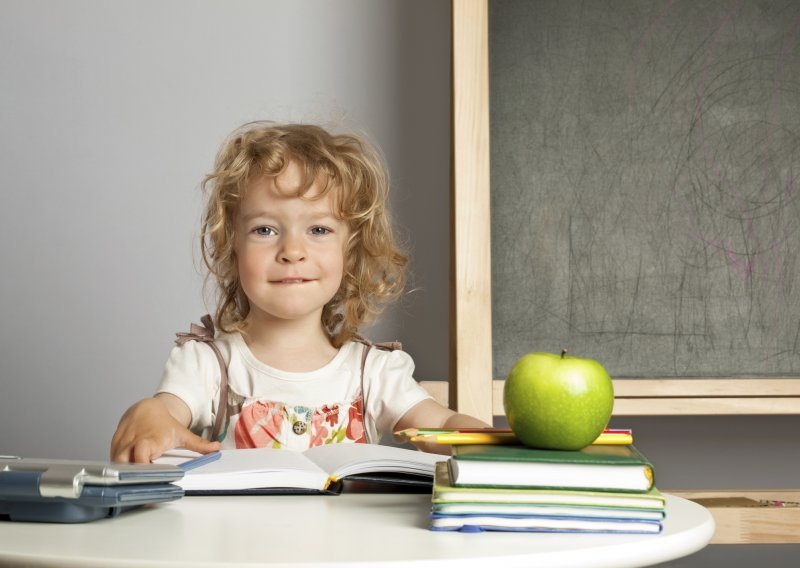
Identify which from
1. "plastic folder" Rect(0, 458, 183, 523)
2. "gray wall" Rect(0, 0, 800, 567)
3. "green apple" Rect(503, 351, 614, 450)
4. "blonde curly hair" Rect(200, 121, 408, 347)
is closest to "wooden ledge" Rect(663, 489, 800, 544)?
"gray wall" Rect(0, 0, 800, 567)

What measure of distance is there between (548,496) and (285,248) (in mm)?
725

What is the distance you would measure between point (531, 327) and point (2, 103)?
1178 mm

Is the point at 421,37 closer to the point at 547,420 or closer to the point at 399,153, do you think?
the point at 399,153

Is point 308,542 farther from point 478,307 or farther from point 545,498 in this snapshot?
point 478,307

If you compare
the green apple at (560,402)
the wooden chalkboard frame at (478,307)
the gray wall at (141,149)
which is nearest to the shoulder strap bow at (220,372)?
the wooden chalkboard frame at (478,307)

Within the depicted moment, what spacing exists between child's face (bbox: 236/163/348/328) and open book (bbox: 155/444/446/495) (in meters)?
0.44

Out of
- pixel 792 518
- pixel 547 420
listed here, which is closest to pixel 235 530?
pixel 547 420

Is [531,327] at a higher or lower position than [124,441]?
higher

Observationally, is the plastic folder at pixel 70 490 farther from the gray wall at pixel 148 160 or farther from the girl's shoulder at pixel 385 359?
the gray wall at pixel 148 160

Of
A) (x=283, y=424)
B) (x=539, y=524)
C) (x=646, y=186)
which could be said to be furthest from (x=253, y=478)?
(x=646, y=186)

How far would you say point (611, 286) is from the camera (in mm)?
1659

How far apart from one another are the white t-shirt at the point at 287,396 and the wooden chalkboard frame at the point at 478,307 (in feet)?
0.61

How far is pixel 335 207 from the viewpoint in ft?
4.56

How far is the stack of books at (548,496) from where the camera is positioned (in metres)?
0.69
